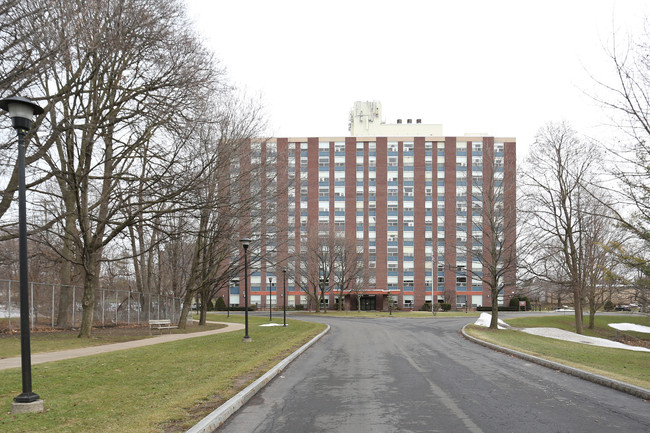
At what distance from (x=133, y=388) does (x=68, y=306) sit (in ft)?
66.8

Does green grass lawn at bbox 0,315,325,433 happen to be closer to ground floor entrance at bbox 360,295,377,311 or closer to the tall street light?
the tall street light

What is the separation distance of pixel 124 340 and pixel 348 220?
65.7 m

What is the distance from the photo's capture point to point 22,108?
714cm

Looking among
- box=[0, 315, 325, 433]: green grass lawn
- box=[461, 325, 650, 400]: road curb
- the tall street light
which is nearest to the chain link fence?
box=[0, 315, 325, 433]: green grass lawn

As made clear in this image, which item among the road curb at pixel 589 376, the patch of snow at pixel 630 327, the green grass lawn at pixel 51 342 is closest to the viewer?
the road curb at pixel 589 376

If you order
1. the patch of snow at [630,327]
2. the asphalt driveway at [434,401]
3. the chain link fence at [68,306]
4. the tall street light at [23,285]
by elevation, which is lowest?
the patch of snow at [630,327]

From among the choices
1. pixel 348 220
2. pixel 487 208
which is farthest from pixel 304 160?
pixel 487 208

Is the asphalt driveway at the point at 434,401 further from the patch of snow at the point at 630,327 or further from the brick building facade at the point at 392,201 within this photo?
the brick building facade at the point at 392,201

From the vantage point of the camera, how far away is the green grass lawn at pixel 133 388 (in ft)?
20.7

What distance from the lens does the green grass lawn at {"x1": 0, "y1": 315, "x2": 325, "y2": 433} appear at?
6324 millimetres

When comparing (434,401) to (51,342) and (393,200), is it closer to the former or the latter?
(51,342)

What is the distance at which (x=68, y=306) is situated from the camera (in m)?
26.3

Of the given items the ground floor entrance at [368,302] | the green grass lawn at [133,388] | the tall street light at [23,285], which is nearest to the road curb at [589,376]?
the green grass lawn at [133,388]

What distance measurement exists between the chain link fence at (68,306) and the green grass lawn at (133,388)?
1246 cm
